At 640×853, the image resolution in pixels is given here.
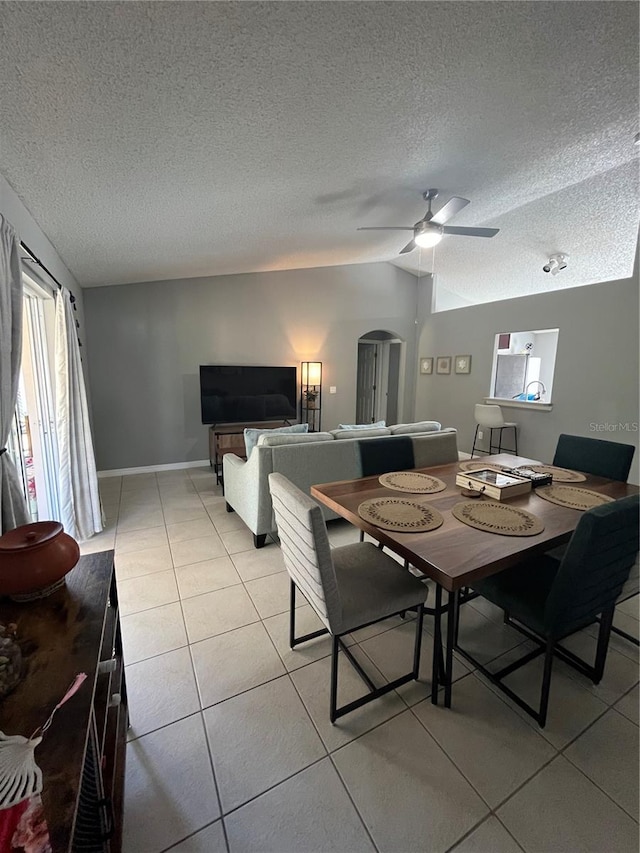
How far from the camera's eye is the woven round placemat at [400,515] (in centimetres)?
147

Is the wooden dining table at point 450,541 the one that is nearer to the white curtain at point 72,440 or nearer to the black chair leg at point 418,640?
the black chair leg at point 418,640

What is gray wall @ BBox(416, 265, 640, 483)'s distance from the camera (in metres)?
4.01

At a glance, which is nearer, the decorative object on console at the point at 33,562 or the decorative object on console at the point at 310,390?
the decorative object on console at the point at 33,562

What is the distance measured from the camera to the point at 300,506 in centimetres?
128

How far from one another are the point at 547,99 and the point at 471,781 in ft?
9.81

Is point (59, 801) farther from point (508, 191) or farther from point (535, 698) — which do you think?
point (508, 191)

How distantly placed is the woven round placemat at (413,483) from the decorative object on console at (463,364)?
414 centimetres

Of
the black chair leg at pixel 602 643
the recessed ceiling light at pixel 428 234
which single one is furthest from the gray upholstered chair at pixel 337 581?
the recessed ceiling light at pixel 428 234

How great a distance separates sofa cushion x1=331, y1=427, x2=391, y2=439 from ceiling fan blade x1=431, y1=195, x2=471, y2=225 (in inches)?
67.8

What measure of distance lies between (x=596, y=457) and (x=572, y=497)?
0.82 m

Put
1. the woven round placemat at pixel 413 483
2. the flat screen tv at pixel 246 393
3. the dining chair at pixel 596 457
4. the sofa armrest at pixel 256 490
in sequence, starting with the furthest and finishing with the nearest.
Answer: the flat screen tv at pixel 246 393 → the sofa armrest at pixel 256 490 → the dining chair at pixel 596 457 → the woven round placemat at pixel 413 483

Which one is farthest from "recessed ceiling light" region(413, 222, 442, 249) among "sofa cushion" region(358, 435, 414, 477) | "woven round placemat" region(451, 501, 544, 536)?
"woven round placemat" region(451, 501, 544, 536)

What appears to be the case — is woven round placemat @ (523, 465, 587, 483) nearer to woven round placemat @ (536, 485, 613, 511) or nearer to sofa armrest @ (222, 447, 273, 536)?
woven round placemat @ (536, 485, 613, 511)

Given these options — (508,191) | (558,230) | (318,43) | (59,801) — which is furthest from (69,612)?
(558,230)
